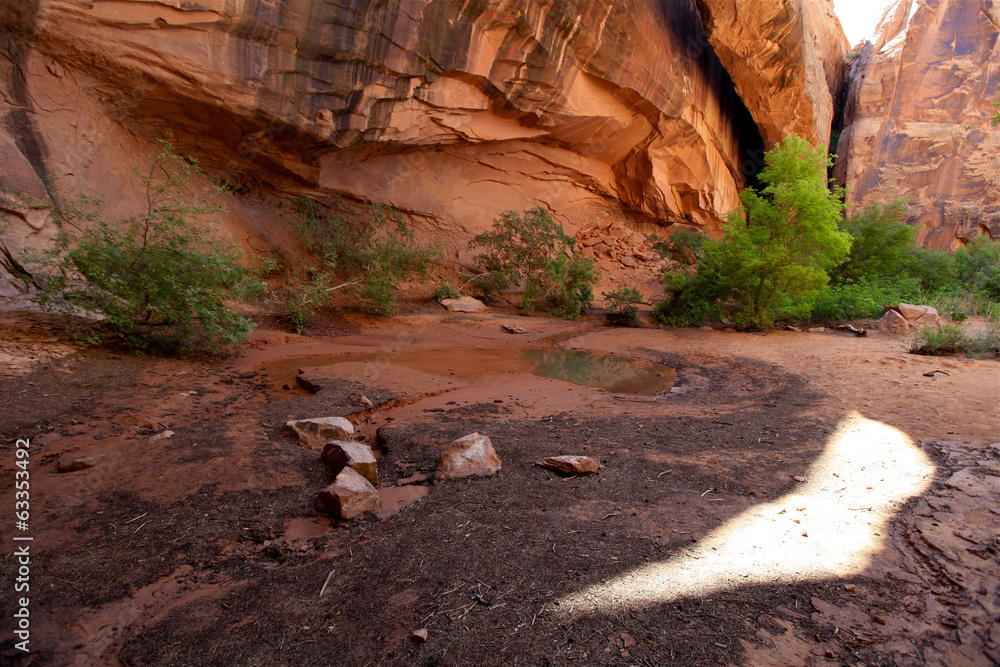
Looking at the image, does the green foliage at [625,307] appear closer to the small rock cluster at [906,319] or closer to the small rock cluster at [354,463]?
the small rock cluster at [906,319]

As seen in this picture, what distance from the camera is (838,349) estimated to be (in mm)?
8164

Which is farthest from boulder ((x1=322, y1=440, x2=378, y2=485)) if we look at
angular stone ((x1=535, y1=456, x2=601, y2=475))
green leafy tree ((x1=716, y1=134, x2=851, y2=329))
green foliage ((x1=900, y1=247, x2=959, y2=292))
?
green foliage ((x1=900, y1=247, x2=959, y2=292))

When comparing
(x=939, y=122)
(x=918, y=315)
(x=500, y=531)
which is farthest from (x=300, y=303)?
(x=939, y=122)

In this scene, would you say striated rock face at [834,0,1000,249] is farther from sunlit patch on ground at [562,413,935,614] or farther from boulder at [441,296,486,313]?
sunlit patch on ground at [562,413,935,614]

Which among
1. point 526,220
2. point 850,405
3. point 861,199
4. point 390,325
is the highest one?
point 861,199

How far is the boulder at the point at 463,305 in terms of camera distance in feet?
41.2

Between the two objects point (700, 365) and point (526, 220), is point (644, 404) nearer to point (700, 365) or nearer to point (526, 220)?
point (700, 365)

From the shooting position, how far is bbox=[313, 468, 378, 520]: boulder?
261 centimetres

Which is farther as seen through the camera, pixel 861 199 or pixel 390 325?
pixel 861 199

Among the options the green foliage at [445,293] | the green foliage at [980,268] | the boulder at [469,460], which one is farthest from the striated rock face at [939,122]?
the boulder at [469,460]

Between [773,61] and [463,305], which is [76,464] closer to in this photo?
[463,305]

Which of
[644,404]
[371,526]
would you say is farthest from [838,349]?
[371,526]

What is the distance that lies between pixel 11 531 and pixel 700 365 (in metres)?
8.44

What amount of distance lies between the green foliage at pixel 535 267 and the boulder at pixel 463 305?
1.36 meters
